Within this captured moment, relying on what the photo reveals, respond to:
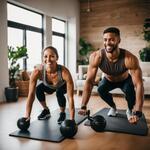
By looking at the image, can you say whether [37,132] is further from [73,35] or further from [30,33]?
[73,35]

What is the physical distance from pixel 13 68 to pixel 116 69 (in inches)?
109

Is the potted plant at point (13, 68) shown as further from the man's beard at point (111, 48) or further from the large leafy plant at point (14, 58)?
the man's beard at point (111, 48)

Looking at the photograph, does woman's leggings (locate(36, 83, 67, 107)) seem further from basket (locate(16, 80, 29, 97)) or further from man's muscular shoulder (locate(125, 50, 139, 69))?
basket (locate(16, 80, 29, 97))

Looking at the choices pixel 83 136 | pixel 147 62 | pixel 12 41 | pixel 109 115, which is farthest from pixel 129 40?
pixel 83 136

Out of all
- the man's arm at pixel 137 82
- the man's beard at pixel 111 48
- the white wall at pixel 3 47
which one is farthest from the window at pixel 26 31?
the man's arm at pixel 137 82

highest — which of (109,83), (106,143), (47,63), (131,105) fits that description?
(47,63)

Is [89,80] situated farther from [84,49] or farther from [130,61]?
[84,49]

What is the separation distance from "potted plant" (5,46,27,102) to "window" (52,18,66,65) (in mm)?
1882

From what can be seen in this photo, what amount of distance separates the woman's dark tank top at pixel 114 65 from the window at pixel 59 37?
403cm

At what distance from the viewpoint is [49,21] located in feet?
20.2

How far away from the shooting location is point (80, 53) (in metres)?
7.16

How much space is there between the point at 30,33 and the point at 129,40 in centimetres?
286

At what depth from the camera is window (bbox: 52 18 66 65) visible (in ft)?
21.8

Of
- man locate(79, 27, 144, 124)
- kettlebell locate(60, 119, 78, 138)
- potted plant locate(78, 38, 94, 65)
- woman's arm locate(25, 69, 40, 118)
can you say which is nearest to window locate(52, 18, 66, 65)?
potted plant locate(78, 38, 94, 65)
